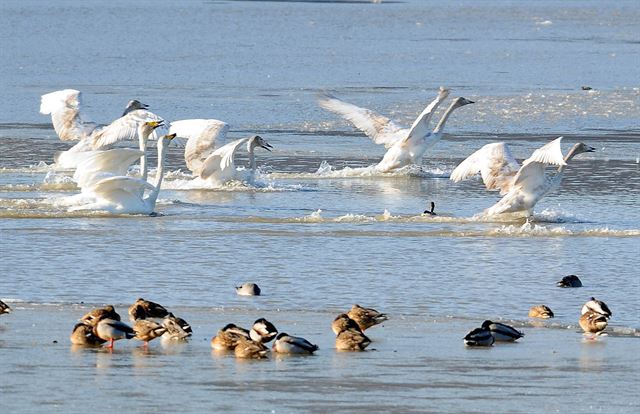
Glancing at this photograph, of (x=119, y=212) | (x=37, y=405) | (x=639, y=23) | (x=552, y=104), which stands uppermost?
(x=639, y=23)

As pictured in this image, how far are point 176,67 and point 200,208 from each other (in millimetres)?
21021

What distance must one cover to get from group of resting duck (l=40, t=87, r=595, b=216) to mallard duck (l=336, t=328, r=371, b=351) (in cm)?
651

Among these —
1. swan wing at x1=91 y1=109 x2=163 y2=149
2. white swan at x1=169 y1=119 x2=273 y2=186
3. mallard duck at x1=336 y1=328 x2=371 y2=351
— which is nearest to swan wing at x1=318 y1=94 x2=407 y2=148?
white swan at x1=169 y1=119 x2=273 y2=186

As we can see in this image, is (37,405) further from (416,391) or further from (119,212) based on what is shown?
(119,212)

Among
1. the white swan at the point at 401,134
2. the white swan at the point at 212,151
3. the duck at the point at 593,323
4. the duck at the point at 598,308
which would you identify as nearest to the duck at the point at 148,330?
the duck at the point at 593,323

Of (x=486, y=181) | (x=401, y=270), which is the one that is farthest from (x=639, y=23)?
(x=401, y=270)

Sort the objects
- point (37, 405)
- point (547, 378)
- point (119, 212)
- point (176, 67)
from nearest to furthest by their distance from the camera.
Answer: point (37, 405) → point (547, 378) → point (119, 212) → point (176, 67)

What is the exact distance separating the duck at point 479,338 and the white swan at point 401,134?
9417 mm

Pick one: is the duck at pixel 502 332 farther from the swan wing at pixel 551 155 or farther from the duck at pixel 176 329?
the swan wing at pixel 551 155

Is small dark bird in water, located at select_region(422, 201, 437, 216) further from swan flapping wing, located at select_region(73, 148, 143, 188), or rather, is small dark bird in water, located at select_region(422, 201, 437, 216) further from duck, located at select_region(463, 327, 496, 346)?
duck, located at select_region(463, 327, 496, 346)

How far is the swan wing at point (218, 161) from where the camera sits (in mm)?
17812

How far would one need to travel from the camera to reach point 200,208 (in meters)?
16.3

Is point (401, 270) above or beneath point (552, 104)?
beneath

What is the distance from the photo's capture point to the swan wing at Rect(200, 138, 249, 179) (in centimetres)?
1781
